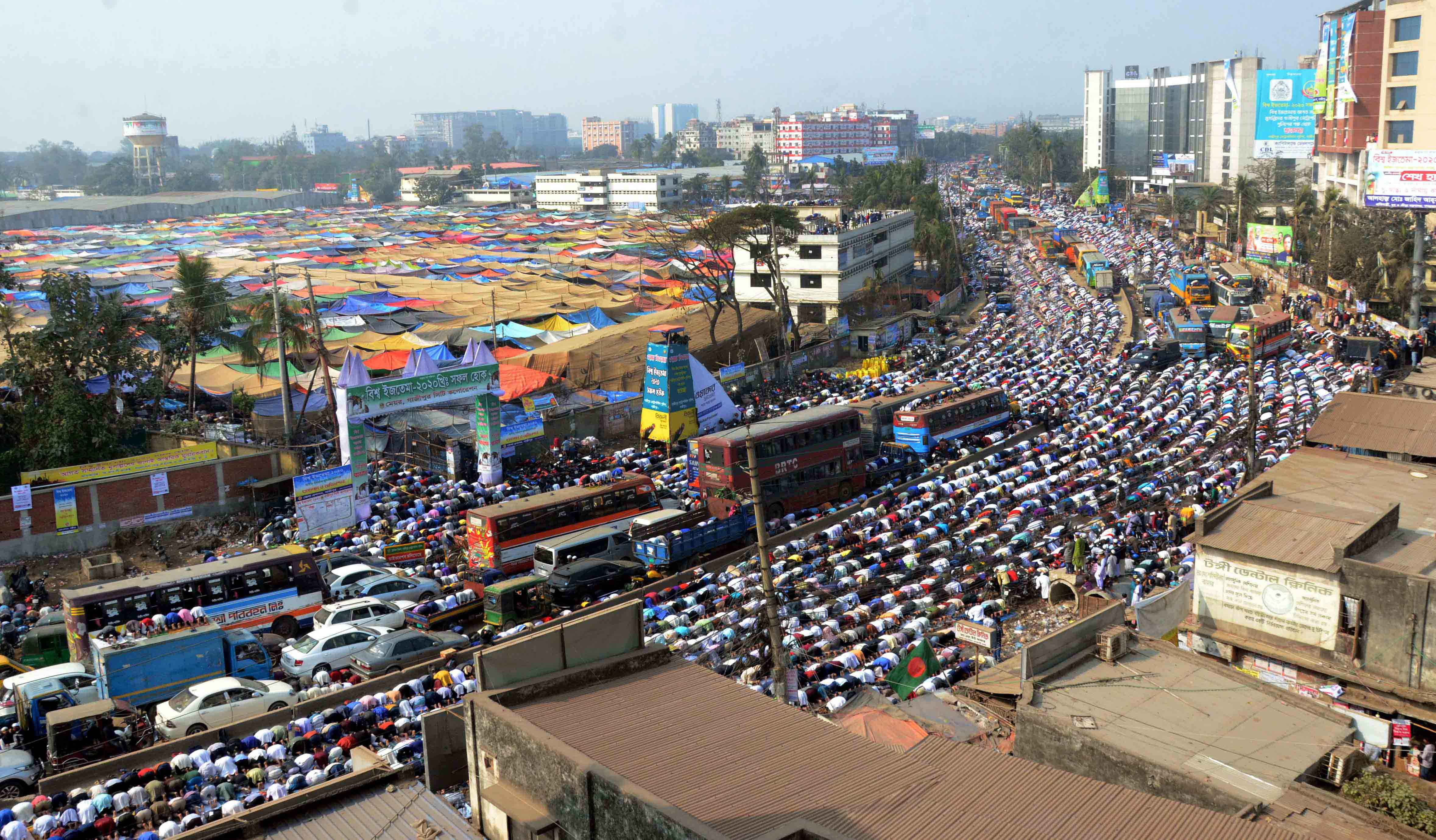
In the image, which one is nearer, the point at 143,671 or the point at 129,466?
the point at 143,671

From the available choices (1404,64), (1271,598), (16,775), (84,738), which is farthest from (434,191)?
(1271,598)

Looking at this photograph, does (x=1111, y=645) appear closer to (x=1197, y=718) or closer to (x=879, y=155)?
(x=1197, y=718)

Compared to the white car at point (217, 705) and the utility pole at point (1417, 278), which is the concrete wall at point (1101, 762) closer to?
the white car at point (217, 705)

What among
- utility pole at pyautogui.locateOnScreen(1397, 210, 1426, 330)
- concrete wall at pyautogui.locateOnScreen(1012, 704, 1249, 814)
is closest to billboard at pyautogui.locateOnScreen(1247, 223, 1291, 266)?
utility pole at pyautogui.locateOnScreen(1397, 210, 1426, 330)

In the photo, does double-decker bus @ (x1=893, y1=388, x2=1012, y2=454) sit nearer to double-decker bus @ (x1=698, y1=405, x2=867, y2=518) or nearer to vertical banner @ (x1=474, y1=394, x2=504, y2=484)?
double-decker bus @ (x1=698, y1=405, x2=867, y2=518)

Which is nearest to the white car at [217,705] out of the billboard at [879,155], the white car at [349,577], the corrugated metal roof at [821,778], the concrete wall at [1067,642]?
the white car at [349,577]

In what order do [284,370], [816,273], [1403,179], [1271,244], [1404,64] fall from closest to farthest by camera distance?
1. [284,370]
2. [1403,179]
3. [816,273]
4. [1404,64]
5. [1271,244]

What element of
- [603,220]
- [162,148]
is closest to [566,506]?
[603,220]
